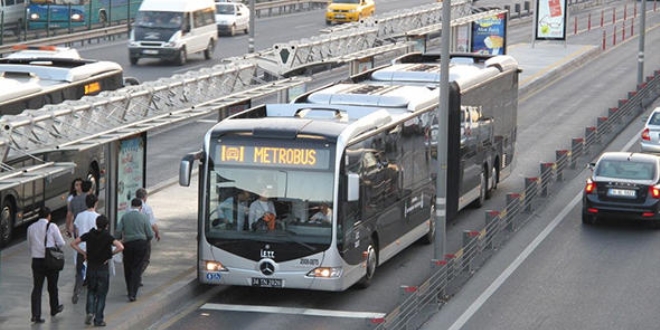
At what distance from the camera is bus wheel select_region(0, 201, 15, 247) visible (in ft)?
83.0

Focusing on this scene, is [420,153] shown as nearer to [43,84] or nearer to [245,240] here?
[245,240]

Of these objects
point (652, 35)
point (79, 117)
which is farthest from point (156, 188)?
point (652, 35)

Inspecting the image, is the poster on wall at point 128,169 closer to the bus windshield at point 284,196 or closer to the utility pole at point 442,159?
the bus windshield at point 284,196

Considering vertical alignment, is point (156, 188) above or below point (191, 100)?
below

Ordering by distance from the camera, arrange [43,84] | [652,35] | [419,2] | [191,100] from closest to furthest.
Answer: [191,100] → [43,84] → [652,35] → [419,2]

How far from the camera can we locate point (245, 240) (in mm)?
21266

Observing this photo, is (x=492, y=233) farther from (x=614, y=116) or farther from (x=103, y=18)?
(x=103, y=18)

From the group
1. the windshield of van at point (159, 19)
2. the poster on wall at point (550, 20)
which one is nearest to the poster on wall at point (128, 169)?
the windshield of van at point (159, 19)

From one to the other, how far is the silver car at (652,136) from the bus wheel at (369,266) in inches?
576

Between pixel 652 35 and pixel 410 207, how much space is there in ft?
175

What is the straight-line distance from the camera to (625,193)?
27.7 m

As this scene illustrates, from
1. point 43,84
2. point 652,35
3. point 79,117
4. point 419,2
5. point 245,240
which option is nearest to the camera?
point 245,240

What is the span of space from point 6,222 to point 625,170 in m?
11.8

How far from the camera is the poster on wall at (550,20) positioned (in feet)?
210
